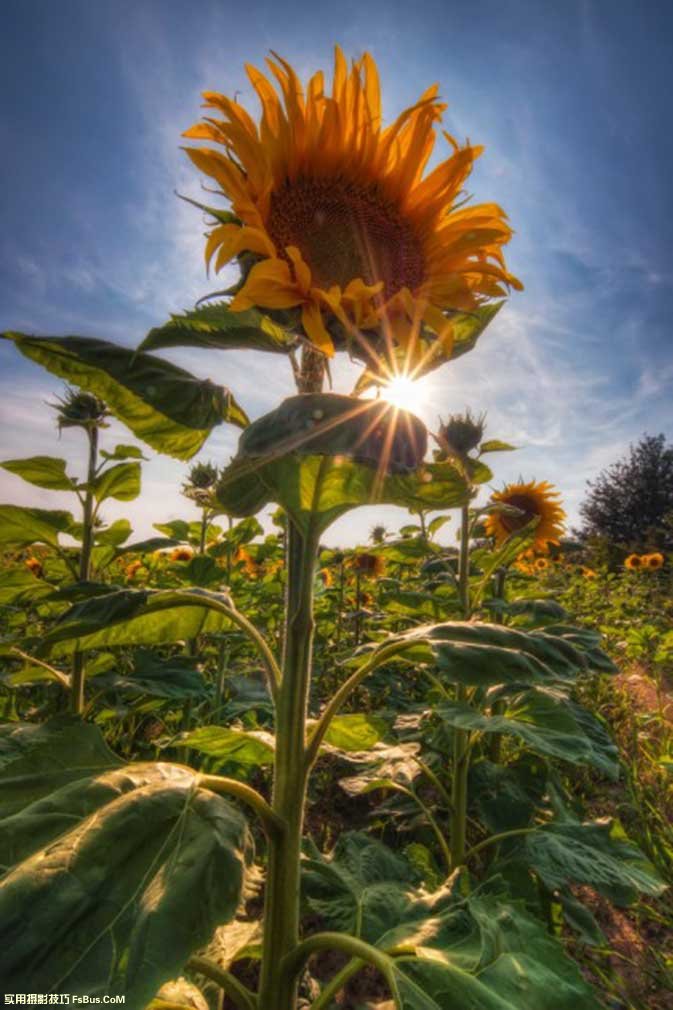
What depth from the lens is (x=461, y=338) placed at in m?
0.92

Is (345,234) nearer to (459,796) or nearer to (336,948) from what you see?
(336,948)

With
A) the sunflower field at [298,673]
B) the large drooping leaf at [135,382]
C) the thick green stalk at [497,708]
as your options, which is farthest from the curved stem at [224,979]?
the thick green stalk at [497,708]

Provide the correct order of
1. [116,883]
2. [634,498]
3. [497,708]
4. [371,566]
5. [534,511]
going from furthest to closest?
[634,498] < [371,566] < [534,511] < [497,708] < [116,883]

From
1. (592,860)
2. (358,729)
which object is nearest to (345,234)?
(358,729)

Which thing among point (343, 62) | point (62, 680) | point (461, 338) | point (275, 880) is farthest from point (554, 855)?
point (343, 62)

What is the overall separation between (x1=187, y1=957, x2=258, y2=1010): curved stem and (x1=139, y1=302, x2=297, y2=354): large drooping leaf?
0.77 metres

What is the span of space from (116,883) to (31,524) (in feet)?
3.44

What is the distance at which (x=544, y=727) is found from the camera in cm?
115

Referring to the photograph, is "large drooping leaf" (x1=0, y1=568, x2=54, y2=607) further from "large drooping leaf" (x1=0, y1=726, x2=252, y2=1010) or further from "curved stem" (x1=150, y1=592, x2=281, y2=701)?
"large drooping leaf" (x1=0, y1=726, x2=252, y2=1010)

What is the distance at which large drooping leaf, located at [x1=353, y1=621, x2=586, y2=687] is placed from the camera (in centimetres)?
70

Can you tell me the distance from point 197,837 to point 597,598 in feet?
20.2

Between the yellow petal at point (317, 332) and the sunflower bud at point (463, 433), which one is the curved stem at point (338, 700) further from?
the sunflower bud at point (463, 433)

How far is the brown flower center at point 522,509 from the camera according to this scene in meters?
3.12

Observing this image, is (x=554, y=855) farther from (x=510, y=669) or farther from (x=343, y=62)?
(x=343, y=62)
